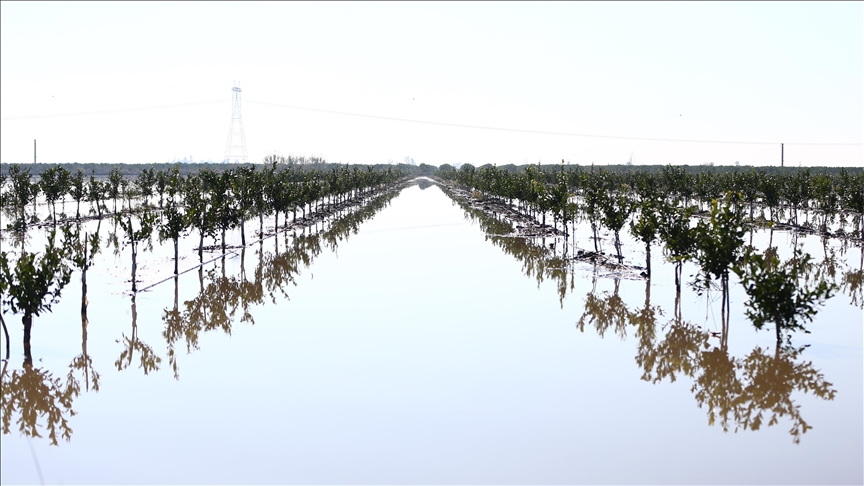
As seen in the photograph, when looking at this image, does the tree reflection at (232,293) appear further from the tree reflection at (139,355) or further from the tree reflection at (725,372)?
the tree reflection at (725,372)

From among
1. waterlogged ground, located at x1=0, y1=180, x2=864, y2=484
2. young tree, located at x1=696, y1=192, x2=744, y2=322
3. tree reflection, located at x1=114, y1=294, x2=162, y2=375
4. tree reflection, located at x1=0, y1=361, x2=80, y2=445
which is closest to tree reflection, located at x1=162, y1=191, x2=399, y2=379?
waterlogged ground, located at x1=0, y1=180, x2=864, y2=484

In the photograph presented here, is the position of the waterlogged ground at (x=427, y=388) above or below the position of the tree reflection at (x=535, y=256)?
below

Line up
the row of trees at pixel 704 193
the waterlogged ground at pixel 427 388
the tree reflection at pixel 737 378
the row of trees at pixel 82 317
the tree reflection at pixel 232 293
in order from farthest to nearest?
the row of trees at pixel 704 193 → the tree reflection at pixel 232 293 → the row of trees at pixel 82 317 → the tree reflection at pixel 737 378 → the waterlogged ground at pixel 427 388

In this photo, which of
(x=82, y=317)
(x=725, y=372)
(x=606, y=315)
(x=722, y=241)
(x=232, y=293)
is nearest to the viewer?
(x=725, y=372)

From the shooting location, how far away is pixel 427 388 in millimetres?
14812

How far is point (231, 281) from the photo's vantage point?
27.2 metres

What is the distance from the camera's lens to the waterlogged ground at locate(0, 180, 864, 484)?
11.2 meters

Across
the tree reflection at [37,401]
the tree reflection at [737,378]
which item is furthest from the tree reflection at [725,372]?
the tree reflection at [37,401]

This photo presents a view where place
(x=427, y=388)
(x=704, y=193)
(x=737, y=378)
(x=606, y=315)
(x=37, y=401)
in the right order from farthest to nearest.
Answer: (x=704, y=193) → (x=606, y=315) → (x=737, y=378) → (x=427, y=388) → (x=37, y=401)

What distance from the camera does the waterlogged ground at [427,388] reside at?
1120 cm

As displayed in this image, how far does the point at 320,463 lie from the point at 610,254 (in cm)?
2564

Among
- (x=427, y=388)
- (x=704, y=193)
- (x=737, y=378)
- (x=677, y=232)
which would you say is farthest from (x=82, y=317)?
(x=704, y=193)

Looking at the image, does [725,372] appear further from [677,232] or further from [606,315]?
[677,232]

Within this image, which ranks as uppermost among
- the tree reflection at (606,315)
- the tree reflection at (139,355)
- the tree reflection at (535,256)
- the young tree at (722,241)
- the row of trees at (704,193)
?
the row of trees at (704,193)
